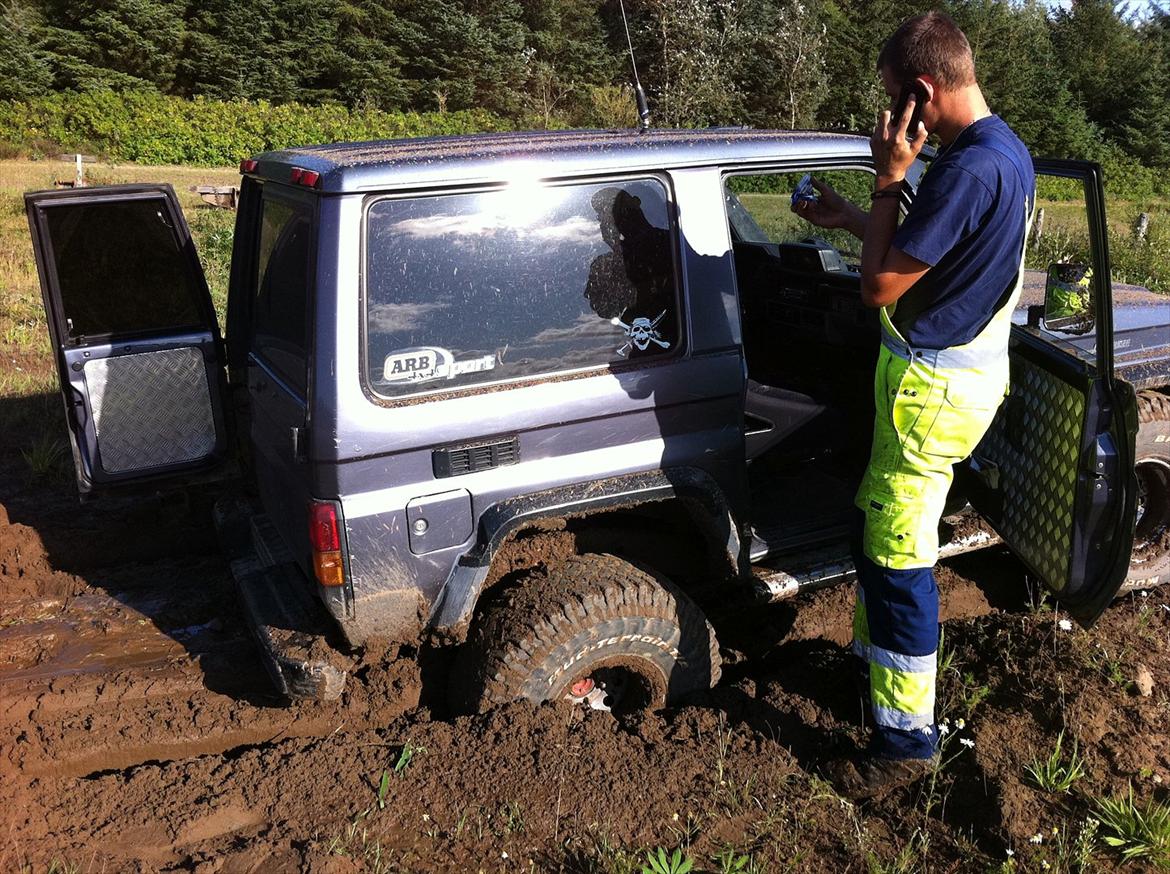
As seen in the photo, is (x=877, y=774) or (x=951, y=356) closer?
(x=951, y=356)

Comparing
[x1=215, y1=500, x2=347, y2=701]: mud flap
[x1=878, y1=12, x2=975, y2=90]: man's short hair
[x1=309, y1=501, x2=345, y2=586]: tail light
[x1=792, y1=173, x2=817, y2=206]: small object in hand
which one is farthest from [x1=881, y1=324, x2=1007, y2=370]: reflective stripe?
[x1=215, y1=500, x2=347, y2=701]: mud flap

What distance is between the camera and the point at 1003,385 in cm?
305

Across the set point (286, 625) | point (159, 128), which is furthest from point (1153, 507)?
point (159, 128)

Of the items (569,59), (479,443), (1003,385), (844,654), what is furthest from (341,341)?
(569,59)

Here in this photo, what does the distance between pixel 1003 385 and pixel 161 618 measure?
3558mm

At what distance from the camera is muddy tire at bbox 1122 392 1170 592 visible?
408cm

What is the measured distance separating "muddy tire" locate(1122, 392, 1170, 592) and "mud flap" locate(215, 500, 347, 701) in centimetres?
334

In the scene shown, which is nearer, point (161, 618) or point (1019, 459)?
point (1019, 459)

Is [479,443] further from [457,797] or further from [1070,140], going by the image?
[1070,140]

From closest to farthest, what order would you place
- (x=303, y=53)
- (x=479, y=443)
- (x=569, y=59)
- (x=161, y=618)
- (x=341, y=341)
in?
(x=341, y=341) < (x=479, y=443) < (x=161, y=618) < (x=303, y=53) < (x=569, y=59)

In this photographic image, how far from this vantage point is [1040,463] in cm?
344

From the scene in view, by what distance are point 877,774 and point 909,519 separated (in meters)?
0.83

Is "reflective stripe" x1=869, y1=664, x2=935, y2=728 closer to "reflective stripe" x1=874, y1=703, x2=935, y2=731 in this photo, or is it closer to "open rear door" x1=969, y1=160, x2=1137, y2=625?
"reflective stripe" x1=874, y1=703, x2=935, y2=731

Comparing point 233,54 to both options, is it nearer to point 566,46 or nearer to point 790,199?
point 566,46
